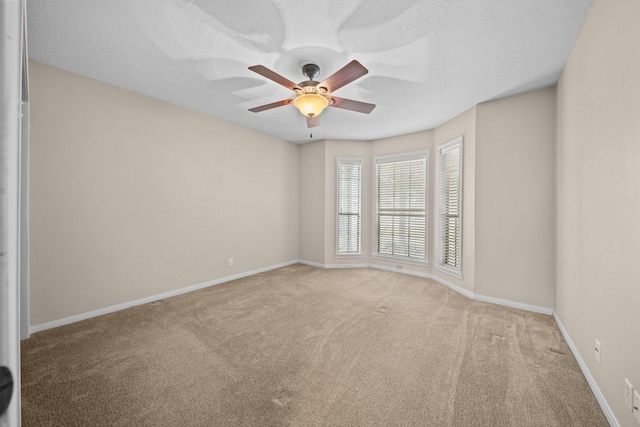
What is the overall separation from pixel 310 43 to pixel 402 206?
3455mm

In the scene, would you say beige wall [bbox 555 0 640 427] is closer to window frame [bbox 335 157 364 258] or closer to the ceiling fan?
the ceiling fan

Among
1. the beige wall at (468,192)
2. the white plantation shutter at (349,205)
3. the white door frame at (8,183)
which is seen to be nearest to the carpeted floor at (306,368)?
the beige wall at (468,192)

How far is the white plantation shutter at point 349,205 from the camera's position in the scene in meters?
5.46

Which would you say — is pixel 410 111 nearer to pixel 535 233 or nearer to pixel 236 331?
pixel 535 233

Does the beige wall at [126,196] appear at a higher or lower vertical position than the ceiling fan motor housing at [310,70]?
lower

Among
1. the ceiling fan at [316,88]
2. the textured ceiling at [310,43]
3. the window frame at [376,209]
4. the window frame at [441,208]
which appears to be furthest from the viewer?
the window frame at [376,209]

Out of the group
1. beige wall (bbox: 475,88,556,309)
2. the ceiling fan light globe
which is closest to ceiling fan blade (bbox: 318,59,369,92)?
the ceiling fan light globe

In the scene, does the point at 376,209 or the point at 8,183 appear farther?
the point at 376,209

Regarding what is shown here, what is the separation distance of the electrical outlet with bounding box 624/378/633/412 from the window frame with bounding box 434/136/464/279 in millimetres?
2410

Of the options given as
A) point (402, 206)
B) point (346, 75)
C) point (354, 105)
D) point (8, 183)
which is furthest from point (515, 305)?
point (8, 183)

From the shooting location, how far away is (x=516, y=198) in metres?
3.31

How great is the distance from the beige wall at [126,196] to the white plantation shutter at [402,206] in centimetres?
244

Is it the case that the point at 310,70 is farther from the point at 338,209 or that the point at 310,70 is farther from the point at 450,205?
the point at 338,209

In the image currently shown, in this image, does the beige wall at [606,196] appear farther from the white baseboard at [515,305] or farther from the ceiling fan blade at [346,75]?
the ceiling fan blade at [346,75]
